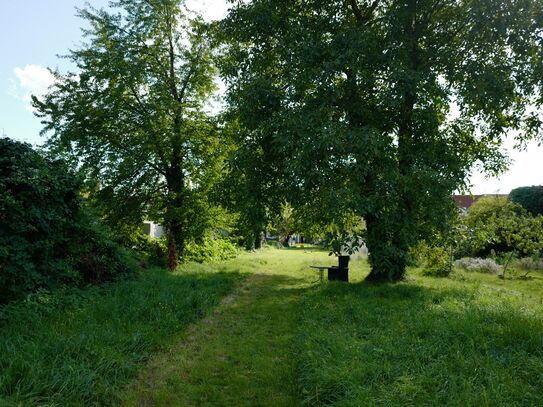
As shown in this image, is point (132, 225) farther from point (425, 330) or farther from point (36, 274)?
point (425, 330)

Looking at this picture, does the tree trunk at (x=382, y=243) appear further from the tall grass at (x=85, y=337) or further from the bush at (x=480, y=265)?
the bush at (x=480, y=265)

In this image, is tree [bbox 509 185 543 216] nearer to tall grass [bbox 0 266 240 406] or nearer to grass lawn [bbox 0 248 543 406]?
grass lawn [bbox 0 248 543 406]

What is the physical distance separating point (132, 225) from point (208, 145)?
4713mm

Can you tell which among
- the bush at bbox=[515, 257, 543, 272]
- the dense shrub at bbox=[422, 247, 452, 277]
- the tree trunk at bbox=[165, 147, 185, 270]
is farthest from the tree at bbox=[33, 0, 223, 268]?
the bush at bbox=[515, 257, 543, 272]

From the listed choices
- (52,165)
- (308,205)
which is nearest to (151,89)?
(52,165)

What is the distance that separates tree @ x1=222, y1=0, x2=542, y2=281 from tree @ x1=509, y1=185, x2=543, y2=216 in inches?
447

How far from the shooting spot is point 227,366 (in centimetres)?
540

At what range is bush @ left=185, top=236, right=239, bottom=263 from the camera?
56.2 feet

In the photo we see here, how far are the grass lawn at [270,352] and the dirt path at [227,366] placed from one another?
0.07 feet

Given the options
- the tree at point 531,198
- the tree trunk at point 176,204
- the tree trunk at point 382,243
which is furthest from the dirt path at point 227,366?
the tree at point 531,198

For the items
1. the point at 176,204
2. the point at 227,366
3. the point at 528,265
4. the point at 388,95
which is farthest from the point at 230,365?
the point at 528,265

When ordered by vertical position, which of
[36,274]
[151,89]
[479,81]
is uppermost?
[151,89]

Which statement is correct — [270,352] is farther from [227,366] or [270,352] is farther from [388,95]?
[388,95]

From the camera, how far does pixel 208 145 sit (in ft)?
51.6
